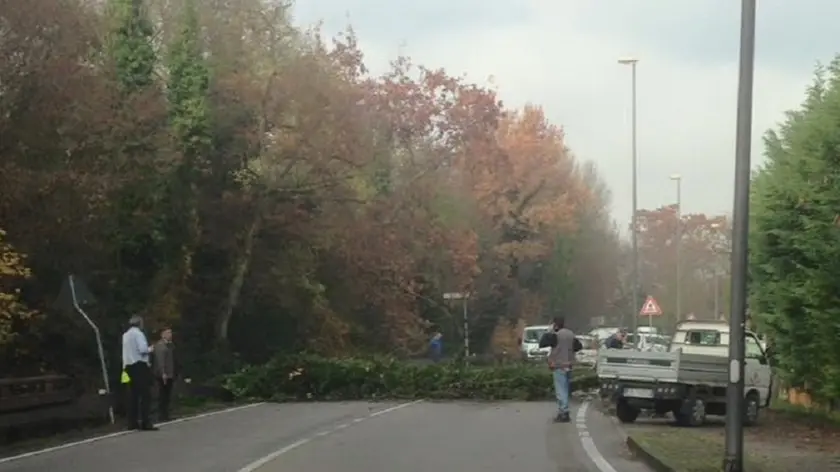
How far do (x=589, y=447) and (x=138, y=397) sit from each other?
7941 millimetres

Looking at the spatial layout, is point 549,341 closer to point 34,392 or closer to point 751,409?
point 751,409

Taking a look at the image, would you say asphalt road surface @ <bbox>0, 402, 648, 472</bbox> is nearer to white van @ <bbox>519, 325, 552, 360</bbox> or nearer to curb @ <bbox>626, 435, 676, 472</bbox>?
curb @ <bbox>626, 435, 676, 472</bbox>

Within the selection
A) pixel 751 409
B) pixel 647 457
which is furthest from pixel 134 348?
pixel 751 409

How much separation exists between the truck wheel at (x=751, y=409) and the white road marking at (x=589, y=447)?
305 cm

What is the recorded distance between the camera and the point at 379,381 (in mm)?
33156

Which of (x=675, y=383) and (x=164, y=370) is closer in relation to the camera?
(x=675, y=383)

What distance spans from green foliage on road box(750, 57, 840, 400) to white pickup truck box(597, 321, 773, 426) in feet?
4.70

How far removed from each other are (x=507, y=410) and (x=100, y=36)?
12.0m

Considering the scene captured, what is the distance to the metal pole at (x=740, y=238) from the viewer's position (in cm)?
1430

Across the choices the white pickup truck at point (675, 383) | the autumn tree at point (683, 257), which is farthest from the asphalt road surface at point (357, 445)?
the autumn tree at point (683, 257)

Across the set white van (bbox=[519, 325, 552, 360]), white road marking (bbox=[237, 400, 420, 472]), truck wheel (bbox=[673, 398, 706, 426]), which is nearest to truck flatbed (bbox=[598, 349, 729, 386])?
truck wheel (bbox=[673, 398, 706, 426])

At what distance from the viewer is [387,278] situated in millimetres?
44844

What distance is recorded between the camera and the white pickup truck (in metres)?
23.8

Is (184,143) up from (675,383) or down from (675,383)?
up
